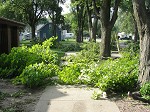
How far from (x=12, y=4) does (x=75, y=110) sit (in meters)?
40.6

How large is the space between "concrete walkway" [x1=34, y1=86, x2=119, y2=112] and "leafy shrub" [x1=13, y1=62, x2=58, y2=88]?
0.64 m

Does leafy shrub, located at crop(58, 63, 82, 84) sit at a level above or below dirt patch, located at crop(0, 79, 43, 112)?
above

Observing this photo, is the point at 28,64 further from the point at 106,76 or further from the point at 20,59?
the point at 106,76

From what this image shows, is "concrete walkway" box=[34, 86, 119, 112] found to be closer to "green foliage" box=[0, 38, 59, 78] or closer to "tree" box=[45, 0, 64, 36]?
"green foliage" box=[0, 38, 59, 78]

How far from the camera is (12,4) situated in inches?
1780

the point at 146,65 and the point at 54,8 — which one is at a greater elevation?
the point at 54,8

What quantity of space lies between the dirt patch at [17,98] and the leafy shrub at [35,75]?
238mm

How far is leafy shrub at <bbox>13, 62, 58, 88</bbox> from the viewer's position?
31.5 feet

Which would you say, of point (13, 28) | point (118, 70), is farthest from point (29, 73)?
point (13, 28)

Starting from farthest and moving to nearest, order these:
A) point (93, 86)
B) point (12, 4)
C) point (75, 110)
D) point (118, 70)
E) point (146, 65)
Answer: point (12, 4) < point (93, 86) < point (118, 70) < point (146, 65) < point (75, 110)

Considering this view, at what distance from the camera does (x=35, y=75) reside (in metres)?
9.70

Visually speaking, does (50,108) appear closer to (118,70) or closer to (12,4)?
(118,70)

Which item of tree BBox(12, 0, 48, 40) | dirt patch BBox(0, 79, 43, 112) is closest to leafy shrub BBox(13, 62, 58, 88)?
dirt patch BBox(0, 79, 43, 112)

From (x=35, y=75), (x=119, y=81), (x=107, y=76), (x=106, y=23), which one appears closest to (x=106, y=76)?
(x=107, y=76)
